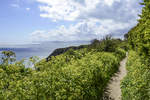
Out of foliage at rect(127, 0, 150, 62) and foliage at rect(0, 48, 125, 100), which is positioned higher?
foliage at rect(127, 0, 150, 62)

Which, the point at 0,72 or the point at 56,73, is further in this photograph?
the point at 56,73

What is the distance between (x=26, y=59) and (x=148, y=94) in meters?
4.34

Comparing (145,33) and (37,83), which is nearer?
(37,83)

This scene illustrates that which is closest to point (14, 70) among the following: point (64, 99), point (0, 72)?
point (0, 72)

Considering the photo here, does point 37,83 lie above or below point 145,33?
below

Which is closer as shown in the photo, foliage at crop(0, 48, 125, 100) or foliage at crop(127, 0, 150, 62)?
foliage at crop(0, 48, 125, 100)

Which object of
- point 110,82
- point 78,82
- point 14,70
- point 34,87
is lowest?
point 110,82

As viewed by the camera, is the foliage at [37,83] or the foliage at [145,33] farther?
the foliage at [145,33]

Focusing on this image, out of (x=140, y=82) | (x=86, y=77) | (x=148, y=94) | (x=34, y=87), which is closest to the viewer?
(x=34, y=87)

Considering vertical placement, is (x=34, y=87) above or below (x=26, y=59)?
below

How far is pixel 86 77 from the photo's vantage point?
6488mm

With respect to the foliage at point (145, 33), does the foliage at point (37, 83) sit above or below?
below

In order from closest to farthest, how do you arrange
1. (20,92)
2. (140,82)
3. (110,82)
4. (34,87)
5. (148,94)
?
(20,92) → (34,87) → (148,94) → (140,82) → (110,82)

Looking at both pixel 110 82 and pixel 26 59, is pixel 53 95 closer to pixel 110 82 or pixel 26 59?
pixel 26 59
